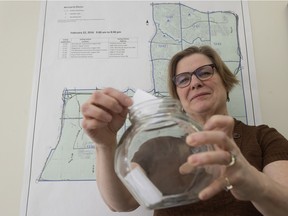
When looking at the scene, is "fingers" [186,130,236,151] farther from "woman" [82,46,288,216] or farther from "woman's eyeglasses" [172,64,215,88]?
"woman's eyeglasses" [172,64,215,88]

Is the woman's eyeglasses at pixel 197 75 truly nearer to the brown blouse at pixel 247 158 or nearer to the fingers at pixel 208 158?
the brown blouse at pixel 247 158

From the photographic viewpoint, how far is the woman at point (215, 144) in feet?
1.27

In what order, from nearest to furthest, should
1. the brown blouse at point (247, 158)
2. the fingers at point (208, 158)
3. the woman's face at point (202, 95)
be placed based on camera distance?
1. the fingers at point (208, 158)
2. the brown blouse at point (247, 158)
3. the woman's face at point (202, 95)

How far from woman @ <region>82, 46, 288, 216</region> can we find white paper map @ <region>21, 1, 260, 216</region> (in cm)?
9

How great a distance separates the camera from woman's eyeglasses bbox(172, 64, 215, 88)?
77 centimetres

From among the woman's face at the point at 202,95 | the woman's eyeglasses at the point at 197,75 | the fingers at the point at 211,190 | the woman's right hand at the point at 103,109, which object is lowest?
the fingers at the point at 211,190

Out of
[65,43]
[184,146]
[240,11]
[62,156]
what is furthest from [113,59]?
[184,146]

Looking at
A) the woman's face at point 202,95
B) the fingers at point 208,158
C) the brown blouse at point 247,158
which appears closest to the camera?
the fingers at point 208,158

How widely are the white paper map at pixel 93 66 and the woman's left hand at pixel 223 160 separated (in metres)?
0.42

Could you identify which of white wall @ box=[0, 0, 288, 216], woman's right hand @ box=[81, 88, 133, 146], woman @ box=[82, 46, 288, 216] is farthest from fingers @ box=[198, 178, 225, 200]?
white wall @ box=[0, 0, 288, 216]

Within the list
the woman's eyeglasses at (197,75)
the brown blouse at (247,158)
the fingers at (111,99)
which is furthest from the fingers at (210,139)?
the woman's eyeglasses at (197,75)

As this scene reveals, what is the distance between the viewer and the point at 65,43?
916 millimetres

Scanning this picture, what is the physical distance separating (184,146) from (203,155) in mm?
78

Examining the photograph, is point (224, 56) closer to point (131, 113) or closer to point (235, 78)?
point (235, 78)
